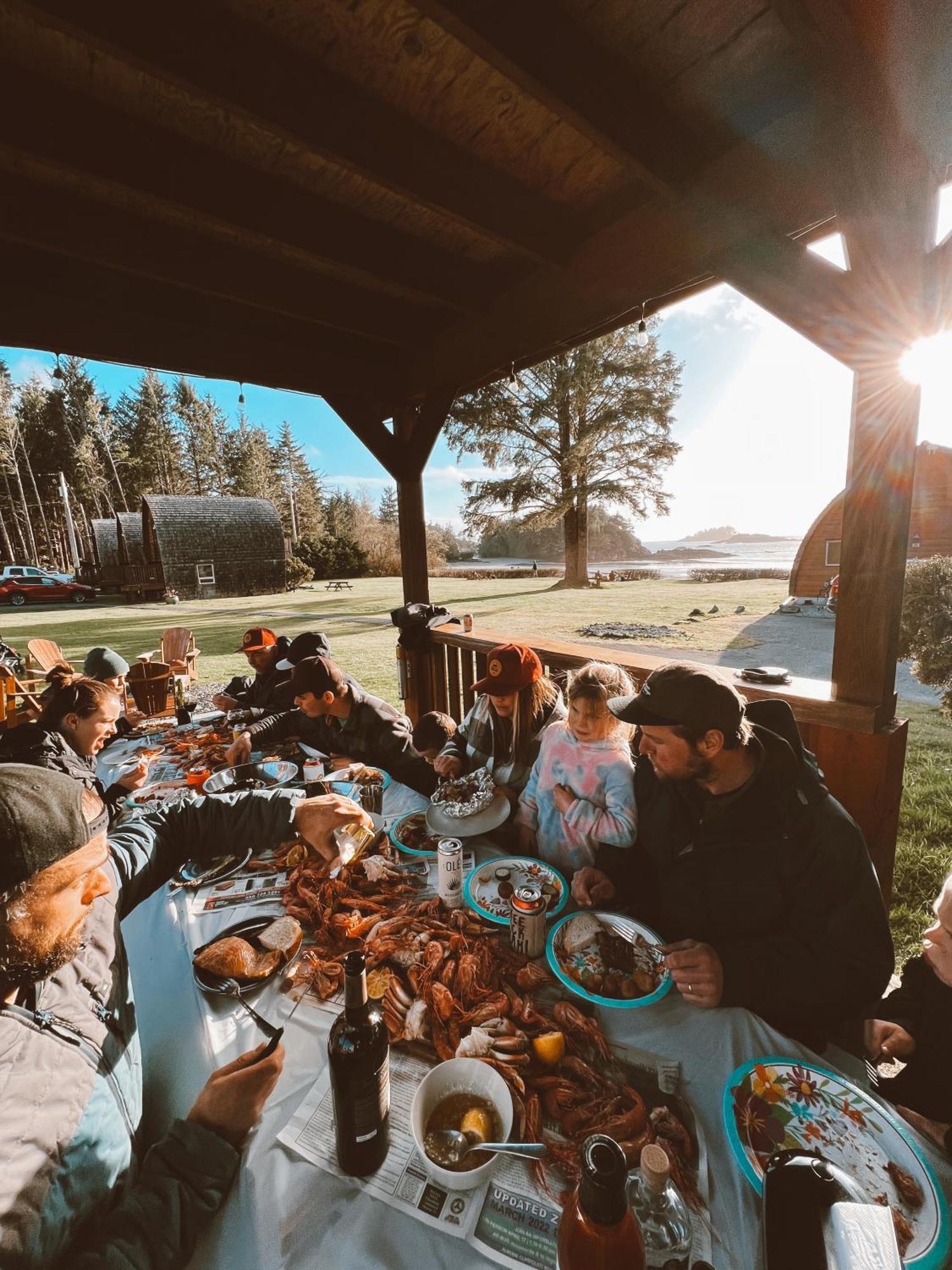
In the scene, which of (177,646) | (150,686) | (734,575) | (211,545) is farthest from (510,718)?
(734,575)

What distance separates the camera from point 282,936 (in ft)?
5.14

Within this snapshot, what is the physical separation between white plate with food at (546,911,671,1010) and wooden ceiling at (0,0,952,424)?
2.74m

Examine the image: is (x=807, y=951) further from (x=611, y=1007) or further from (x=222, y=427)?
(x=222, y=427)

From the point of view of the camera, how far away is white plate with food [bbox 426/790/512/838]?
6.94 feet

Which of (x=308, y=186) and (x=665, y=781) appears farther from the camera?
(x=308, y=186)

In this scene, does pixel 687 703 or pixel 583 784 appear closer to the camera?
pixel 687 703

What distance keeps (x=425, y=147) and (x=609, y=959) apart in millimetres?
3363

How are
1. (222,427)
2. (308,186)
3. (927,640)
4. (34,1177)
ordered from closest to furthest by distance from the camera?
(34,1177)
(308,186)
(927,640)
(222,427)

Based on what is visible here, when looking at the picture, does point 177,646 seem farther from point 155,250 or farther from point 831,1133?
point 831,1133

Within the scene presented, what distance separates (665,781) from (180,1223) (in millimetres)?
1775

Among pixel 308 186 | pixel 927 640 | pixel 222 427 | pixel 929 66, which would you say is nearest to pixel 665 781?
pixel 929 66

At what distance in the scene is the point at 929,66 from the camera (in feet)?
5.46

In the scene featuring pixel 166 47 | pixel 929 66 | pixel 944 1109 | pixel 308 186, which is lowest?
pixel 944 1109

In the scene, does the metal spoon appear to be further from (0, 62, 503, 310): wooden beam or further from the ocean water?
the ocean water
